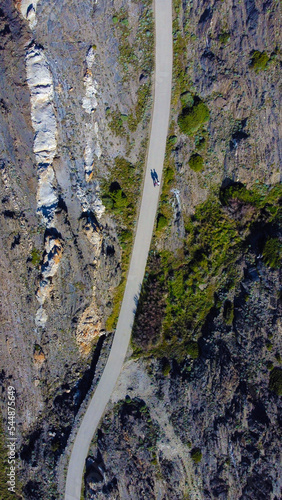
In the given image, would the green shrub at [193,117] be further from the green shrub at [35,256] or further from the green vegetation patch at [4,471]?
the green vegetation patch at [4,471]

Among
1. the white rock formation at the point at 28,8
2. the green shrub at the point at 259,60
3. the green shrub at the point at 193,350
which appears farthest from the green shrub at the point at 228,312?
the white rock formation at the point at 28,8

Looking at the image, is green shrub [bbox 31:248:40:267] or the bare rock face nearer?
the bare rock face

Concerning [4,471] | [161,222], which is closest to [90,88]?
[161,222]

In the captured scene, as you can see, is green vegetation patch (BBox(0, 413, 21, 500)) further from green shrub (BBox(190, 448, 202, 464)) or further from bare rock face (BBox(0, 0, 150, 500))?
green shrub (BBox(190, 448, 202, 464))

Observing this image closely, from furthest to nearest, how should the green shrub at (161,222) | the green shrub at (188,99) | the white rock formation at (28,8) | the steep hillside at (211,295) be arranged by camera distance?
the green shrub at (161,222) < the green shrub at (188,99) < the white rock formation at (28,8) < the steep hillside at (211,295)

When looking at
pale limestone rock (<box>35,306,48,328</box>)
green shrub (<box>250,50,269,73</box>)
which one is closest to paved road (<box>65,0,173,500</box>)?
pale limestone rock (<box>35,306,48,328</box>)

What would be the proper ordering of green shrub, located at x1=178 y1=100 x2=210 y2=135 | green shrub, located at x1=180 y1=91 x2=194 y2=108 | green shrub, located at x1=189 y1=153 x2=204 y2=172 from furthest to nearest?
green shrub, located at x1=189 y1=153 x2=204 y2=172, green shrub, located at x1=180 y1=91 x2=194 y2=108, green shrub, located at x1=178 y1=100 x2=210 y2=135

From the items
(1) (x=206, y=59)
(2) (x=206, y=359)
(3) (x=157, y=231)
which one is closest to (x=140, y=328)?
(2) (x=206, y=359)
